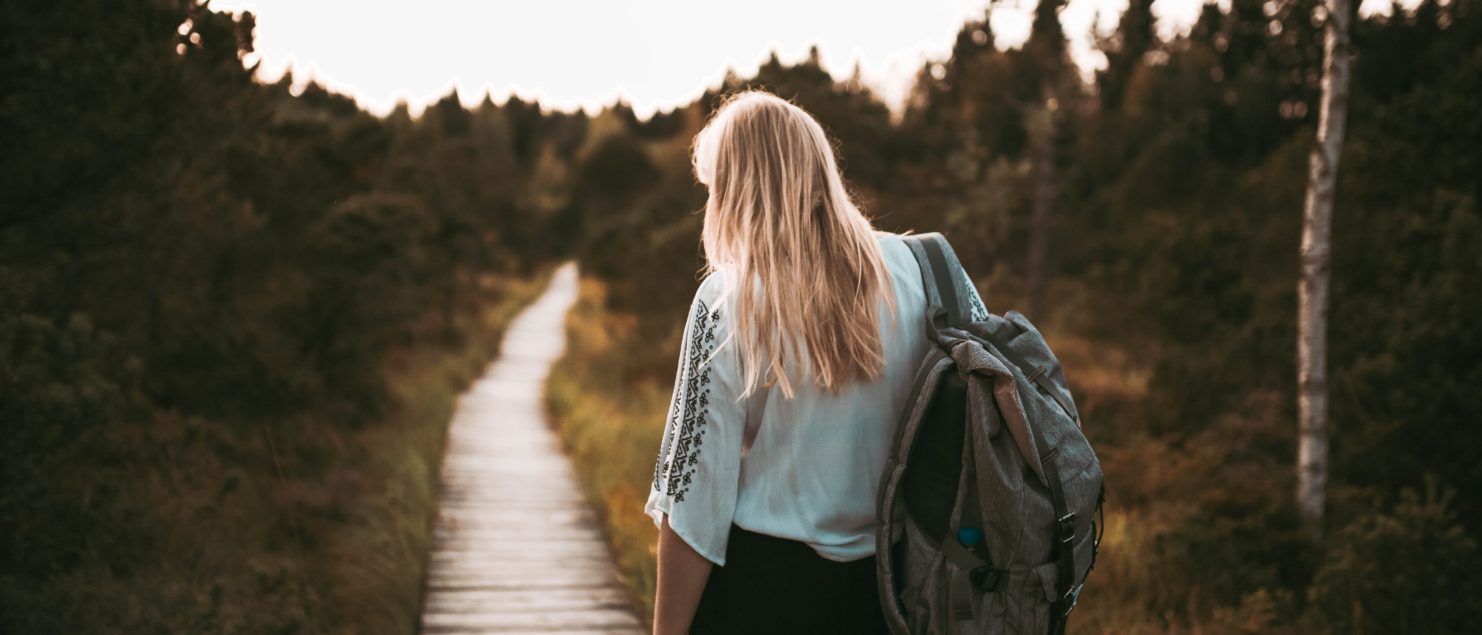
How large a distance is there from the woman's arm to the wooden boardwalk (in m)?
3.87

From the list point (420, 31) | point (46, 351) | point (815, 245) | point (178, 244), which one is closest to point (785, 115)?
point (815, 245)

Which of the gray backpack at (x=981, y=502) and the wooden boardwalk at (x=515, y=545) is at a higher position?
the gray backpack at (x=981, y=502)

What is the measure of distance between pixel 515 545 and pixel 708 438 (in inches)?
226

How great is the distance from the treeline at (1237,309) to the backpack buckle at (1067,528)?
1.08 metres

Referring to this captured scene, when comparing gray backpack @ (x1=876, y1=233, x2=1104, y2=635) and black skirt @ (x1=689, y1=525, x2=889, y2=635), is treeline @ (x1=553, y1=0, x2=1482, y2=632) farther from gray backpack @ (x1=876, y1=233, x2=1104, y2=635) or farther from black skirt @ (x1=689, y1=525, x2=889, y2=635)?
black skirt @ (x1=689, y1=525, x2=889, y2=635)

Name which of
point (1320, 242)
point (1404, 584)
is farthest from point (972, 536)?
point (1320, 242)

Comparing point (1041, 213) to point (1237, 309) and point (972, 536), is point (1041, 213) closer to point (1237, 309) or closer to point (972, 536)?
point (1237, 309)

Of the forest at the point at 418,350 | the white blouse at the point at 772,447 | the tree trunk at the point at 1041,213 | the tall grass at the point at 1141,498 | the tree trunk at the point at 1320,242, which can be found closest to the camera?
the white blouse at the point at 772,447

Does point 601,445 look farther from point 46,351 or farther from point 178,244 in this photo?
point 46,351

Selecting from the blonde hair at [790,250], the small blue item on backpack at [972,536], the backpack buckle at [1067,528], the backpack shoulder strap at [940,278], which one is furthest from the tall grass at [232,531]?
the backpack buckle at [1067,528]

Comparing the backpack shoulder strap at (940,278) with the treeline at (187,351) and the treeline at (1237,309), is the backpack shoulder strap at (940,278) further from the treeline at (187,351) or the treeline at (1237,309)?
the treeline at (187,351)

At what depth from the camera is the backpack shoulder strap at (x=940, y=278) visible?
185 centimetres

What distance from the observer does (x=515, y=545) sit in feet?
23.6

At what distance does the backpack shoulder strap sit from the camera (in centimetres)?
185
